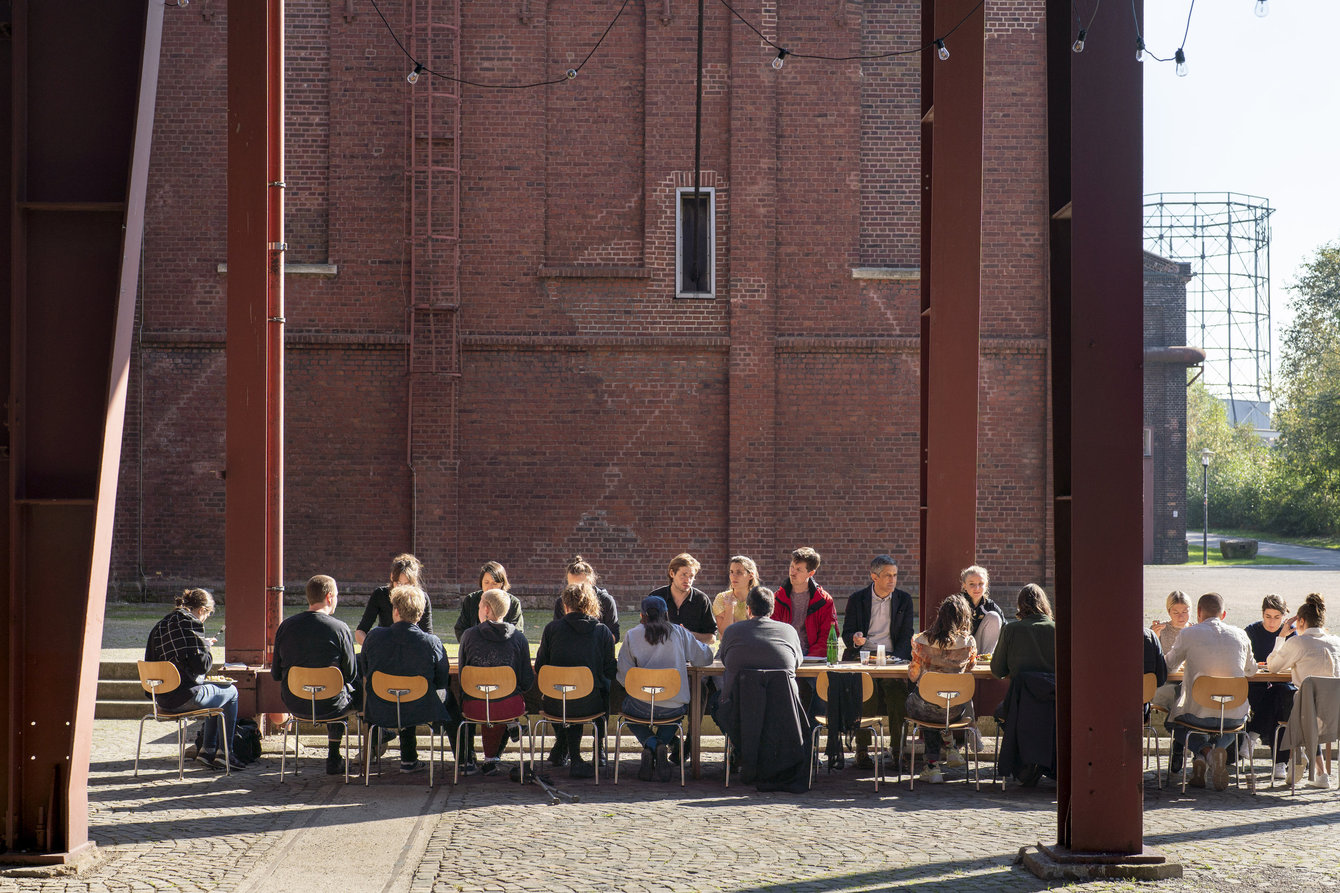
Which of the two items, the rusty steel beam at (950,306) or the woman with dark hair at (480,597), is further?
the rusty steel beam at (950,306)

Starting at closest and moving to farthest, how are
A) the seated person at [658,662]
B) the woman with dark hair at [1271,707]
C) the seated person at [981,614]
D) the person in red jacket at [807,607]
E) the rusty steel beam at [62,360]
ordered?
the rusty steel beam at [62,360] → the seated person at [658,662] → the woman with dark hair at [1271,707] → the seated person at [981,614] → the person in red jacket at [807,607]

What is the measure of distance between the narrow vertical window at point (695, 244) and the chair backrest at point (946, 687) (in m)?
9.14

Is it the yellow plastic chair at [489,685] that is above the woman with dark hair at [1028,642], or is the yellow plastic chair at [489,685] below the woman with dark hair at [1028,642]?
below

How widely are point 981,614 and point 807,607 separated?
125 cm

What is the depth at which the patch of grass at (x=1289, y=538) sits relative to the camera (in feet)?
137

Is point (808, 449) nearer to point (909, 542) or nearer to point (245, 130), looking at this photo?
point (909, 542)

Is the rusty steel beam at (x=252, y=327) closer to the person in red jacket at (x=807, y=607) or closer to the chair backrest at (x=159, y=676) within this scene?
the chair backrest at (x=159, y=676)

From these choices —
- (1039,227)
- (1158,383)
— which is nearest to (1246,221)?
(1158,383)

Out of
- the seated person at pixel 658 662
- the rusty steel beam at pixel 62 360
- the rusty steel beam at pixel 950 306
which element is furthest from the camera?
the rusty steel beam at pixel 950 306

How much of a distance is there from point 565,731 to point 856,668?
2.05 metres

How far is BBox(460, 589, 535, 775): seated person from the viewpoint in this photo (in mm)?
7797

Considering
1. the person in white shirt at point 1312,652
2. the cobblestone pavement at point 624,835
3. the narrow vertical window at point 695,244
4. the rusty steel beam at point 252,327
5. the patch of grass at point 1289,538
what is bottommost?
the patch of grass at point 1289,538

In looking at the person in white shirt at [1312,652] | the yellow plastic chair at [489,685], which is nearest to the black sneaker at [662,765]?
the yellow plastic chair at [489,685]

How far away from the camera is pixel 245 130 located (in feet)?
30.4
